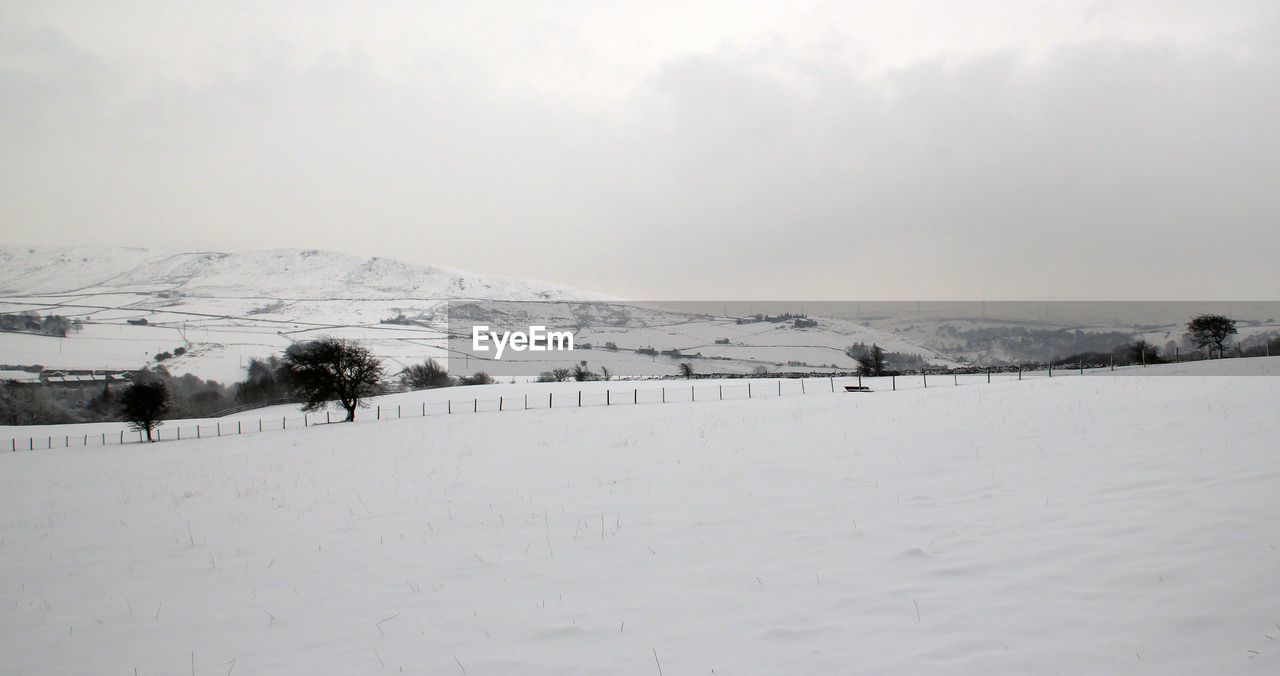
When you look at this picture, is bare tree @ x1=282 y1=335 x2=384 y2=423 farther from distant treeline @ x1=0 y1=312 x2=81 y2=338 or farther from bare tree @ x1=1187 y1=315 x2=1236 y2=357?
distant treeline @ x1=0 y1=312 x2=81 y2=338

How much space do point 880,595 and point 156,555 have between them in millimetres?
11318

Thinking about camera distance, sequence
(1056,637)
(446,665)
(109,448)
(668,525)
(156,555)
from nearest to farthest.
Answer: (1056,637) < (446,665) < (668,525) < (156,555) < (109,448)

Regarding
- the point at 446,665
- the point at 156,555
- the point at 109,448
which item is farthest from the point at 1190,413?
the point at 109,448

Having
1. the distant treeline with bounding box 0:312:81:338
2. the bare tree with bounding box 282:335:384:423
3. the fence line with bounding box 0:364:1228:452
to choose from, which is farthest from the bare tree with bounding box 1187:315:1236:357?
the distant treeline with bounding box 0:312:81:338

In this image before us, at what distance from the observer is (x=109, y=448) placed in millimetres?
42281

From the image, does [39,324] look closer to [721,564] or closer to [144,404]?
[144,404]

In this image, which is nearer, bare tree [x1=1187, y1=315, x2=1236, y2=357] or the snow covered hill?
bare tree [x1=1187, y1=315, x2=1236, y2=357]

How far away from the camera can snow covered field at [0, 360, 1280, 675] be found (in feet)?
16.5

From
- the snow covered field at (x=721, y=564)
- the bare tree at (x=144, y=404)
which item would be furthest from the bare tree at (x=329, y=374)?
the snow covered field at (x=721, y=564)

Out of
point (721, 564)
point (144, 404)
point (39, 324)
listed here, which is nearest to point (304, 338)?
point (39, 324)

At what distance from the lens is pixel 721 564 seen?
716 cm

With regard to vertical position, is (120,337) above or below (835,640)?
above

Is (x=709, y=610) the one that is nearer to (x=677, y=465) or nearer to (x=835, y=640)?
(x=835, y=640)

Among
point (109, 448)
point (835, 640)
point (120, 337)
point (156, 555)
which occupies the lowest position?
point (109, 448)
